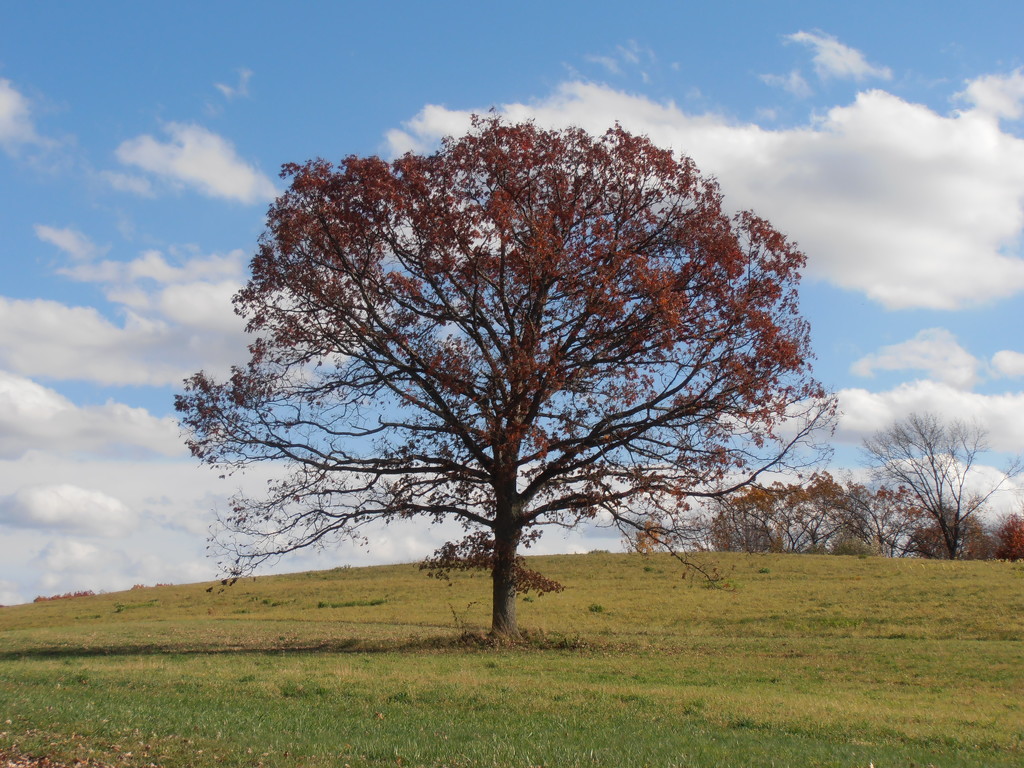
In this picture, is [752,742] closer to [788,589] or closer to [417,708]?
[417,708]

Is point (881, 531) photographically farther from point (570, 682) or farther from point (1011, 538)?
point (570, 682)

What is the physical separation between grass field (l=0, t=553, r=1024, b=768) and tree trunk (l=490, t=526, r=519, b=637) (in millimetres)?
896

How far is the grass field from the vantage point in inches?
369

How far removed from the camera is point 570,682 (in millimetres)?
15594

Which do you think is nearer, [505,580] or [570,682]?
[570,682]

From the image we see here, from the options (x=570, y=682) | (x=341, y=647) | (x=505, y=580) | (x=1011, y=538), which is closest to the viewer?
(x=570, y=682)

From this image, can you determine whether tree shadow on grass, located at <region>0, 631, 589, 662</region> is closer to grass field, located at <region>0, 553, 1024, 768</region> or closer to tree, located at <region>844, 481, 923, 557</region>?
grass field, located at <region>0, 553, 1024, 768</region>

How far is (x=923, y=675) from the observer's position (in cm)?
1850

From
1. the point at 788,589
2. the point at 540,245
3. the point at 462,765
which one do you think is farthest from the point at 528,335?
the point at 788,589

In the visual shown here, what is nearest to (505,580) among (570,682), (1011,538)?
(570,682)

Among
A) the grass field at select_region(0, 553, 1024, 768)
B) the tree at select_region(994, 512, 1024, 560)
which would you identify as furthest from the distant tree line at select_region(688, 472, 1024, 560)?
the grass field at select_region(0, 553, 1024, 768)

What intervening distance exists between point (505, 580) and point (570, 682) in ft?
22.2

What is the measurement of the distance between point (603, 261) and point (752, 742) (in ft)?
42.8

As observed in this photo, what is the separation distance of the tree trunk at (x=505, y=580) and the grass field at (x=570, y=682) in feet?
2.94
